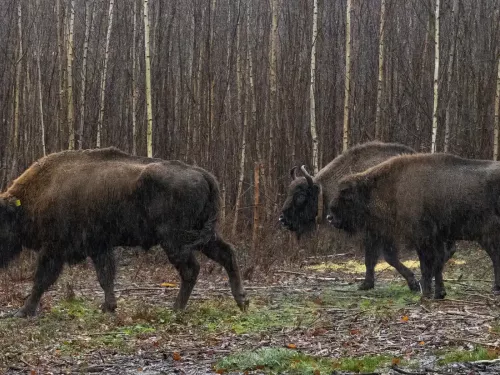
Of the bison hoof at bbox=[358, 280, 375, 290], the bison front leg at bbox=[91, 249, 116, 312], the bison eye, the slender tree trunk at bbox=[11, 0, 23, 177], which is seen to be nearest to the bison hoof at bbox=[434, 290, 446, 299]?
the bison hoof at bbox=[358, 280, 375, 290]

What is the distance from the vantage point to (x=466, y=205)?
1001cm

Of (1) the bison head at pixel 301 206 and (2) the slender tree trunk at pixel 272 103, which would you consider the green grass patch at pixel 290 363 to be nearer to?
(1) the bison head at pixel 301 206

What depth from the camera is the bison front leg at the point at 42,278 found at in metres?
8.99

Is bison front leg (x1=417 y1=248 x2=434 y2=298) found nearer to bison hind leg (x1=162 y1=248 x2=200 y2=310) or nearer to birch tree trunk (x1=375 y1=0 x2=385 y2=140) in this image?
bison hind leg (x1=162 y1=248 x2=200 y2=310)

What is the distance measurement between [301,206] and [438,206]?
2.90 m

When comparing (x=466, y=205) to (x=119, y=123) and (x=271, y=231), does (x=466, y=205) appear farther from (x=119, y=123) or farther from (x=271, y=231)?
(x=119, y=123)

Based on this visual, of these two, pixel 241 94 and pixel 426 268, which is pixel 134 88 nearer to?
pixel 241 94

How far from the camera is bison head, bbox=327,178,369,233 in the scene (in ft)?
36.1

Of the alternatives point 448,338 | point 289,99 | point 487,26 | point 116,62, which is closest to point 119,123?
point 116,62

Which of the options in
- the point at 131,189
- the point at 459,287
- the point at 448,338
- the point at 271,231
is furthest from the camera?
the point at 271,231

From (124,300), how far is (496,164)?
495 cm

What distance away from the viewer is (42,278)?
9.09 m

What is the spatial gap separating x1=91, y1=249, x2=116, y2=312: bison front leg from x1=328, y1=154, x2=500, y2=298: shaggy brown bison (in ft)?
11.9

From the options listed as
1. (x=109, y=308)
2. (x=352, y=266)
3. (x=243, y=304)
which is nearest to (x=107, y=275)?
(x=109, y=308)
